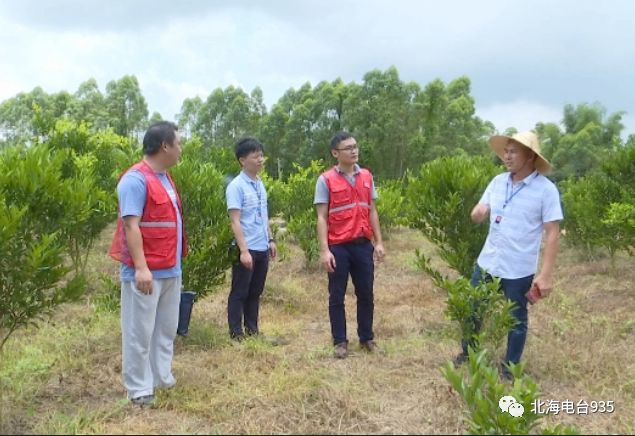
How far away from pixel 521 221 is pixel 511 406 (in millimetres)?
1341

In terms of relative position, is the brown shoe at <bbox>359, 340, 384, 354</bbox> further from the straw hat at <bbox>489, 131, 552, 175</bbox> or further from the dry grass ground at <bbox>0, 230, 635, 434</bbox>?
the straw hat at <bbox>489, 131, 552, 175</bbox>

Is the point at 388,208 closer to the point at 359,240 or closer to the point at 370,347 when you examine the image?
the point at 370,347

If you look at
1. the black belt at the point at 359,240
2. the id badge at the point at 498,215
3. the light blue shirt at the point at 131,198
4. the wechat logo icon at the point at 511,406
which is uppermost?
the light blue shirt at the point at 131,198

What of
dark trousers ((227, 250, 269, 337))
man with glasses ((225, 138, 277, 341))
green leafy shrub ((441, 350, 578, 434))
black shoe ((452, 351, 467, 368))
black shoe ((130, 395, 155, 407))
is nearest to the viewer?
green leafy shrub ((441, 350, 578, 434))

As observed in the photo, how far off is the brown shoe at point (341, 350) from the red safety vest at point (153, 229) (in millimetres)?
1614

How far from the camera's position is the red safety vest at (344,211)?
4.42 metres

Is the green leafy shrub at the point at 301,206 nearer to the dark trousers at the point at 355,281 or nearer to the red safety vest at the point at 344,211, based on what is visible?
the dark trousers at the point at 355,281

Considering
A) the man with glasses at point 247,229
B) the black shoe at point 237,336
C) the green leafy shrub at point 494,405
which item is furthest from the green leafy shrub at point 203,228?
the green leafy shrub at point 494,405

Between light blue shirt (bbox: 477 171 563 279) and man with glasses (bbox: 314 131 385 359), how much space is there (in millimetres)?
954

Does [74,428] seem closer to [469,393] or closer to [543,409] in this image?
[469,393]

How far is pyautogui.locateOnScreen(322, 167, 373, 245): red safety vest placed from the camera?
4.42 metres

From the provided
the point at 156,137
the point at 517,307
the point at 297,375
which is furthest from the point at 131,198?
the point at 517,307

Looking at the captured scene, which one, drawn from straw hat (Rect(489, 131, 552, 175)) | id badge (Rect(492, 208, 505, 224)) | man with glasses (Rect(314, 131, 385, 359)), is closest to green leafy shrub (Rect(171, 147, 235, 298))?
man with glasses (Rect(314, 131, 385, 359))

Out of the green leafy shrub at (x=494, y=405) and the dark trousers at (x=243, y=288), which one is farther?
the dark trousers at (x=243, y=288)
